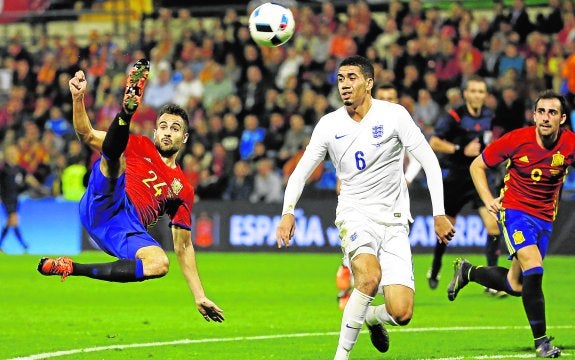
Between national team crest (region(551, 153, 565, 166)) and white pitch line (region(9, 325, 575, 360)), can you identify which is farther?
national team crest (region(551, 153, 565, 166))

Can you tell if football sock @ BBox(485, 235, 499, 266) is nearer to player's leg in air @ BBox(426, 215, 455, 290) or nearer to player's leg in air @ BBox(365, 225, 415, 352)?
player's leg in air @ BBox(426, 215, 455, 290)

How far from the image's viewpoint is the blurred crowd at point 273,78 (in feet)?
70.9

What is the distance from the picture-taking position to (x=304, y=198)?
2172 centimetres

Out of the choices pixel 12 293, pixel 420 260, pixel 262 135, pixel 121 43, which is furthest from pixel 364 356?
pixel 121 43

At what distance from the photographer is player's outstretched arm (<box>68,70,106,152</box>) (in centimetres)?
831

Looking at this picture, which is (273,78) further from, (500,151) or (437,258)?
(500,151)

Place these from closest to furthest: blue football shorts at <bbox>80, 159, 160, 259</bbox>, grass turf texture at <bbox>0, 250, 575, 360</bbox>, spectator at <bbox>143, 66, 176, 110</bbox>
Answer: blue football shorts at <bbox>80, 159, 160, 259</bbox> < grass turf texture at <bbox>0, 250, 575, 360</bbox> < spectator at <bbox>143, 66, 176, 110</bbox>

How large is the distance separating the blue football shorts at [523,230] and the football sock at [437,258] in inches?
171

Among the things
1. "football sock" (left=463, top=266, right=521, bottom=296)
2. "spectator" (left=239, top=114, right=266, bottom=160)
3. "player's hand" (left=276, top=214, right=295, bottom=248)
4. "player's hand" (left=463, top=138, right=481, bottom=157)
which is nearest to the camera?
"player's hand" (left=276, top=214, right=295, bottom=248)

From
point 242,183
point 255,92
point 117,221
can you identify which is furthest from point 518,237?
point 255,92

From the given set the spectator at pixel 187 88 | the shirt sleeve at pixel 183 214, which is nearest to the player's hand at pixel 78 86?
the shirt sleeve at pixel 183 214

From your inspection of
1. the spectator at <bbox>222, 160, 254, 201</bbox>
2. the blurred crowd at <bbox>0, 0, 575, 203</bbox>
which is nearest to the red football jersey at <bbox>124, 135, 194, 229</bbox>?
the blurred crowd at <bbox>0, 0, 575, 203</bbox>

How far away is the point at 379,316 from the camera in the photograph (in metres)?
9.14

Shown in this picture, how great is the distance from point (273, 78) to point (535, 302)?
50.0 ft
